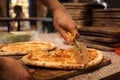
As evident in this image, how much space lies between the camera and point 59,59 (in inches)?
61.9

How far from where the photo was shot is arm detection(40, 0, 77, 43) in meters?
1.70

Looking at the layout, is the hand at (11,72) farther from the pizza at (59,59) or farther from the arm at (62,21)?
the arm at (62,21)

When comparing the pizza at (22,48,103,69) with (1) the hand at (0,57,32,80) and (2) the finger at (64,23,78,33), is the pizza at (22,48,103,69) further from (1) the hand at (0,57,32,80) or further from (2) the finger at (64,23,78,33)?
(1) the hand at (0,57,32,80)

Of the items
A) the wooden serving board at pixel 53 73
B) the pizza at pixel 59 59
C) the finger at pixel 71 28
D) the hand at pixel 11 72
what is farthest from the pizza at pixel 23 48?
the hand at pixel 11 72

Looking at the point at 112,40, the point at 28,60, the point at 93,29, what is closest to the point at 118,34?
the point at 112,40

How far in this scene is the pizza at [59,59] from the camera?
1.41m

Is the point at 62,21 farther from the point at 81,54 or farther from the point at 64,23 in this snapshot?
the point at 81,54

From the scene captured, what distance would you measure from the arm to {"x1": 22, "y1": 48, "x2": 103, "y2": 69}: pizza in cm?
12

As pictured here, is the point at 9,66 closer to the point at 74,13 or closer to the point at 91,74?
the point at 91,74

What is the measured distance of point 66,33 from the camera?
171 centimetres

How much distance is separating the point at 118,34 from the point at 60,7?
1.65 ft

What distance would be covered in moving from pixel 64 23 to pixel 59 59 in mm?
277

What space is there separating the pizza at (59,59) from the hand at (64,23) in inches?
4.8

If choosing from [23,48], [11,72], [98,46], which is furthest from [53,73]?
[98,46]
